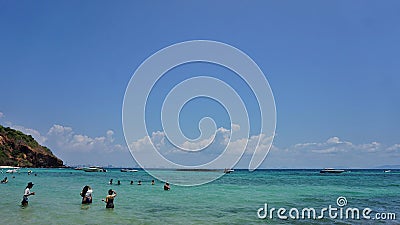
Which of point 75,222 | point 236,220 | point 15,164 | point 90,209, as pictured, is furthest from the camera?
point 15,164

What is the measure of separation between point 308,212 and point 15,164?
13521 cm

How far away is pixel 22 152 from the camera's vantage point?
144875 mm

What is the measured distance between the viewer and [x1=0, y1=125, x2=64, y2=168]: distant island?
136375 mm

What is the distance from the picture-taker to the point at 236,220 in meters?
19.1

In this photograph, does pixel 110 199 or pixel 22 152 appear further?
pixel 22 152

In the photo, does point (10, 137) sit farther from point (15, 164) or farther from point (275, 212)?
point (275, 212)

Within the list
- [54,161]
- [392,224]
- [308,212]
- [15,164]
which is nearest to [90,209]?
[308,212]

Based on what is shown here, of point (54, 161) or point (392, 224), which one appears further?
point (54, 161)

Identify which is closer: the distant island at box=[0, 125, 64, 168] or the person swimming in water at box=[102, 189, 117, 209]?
the person swimming in water at box=[102, 189, 117, 209]

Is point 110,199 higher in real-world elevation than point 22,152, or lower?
Result: lower

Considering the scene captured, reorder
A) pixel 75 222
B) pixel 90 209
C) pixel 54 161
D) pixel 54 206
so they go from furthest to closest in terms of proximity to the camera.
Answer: pixel 54 161 < pixel 54 206 < pixel 90 209 < pixel 75 222

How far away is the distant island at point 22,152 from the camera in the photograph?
136 m

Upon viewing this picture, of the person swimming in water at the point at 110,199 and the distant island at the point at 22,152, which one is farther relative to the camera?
the distant island at the point at 22,152

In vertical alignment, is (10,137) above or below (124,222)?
above
